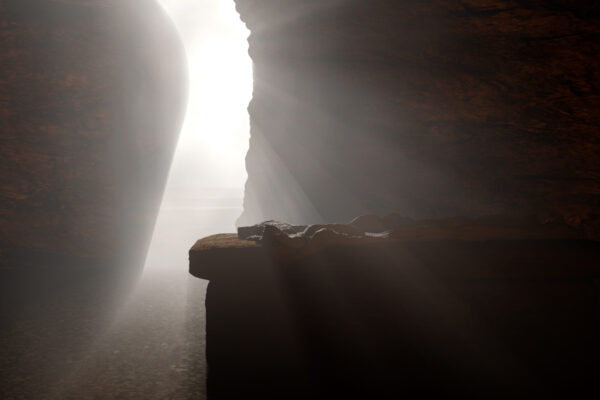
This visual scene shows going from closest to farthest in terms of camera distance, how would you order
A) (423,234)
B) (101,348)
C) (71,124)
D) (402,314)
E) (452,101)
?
(402,314) → (423,234) → (101,348) → (452,101) → (71,124)

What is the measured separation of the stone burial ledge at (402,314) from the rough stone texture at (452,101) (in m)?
3.79

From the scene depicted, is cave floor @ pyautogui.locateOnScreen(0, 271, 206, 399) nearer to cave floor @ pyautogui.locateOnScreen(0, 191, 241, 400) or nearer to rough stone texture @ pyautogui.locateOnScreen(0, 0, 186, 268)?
cave floor @ pyautogui.locateOnScreen(0, 191, 241, 400)

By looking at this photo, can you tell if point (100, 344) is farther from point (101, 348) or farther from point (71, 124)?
point (71, 124)

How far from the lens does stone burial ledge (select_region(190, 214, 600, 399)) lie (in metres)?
3.20

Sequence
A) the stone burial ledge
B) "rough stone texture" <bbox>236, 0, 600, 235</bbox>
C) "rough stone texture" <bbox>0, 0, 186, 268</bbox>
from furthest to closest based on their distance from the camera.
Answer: "rough stone texture" <bbox>0, 0, 186, 268</bbox>, "rough stone texture" <bbox>236, 0, 600, 235</bbox>, the stone burial ledge

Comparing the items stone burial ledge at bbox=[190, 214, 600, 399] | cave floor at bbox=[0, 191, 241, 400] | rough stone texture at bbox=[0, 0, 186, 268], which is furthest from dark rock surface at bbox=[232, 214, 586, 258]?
rough stone texture at bbox=[0, 0, 186, 268]

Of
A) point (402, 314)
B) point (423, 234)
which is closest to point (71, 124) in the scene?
point (423, 234)

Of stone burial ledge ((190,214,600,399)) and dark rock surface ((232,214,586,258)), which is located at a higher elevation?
dark rock surface ((232,214,586,258))

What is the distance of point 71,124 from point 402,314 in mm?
14825

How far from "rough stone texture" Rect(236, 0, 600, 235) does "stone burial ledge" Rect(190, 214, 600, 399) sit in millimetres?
3785

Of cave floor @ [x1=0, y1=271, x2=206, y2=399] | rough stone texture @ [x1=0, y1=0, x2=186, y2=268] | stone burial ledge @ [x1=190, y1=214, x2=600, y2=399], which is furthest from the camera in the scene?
rough stone texture @ [x1=0, y1=0, x2=186, y2=268]

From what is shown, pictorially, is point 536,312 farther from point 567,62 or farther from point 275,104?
point 275,104

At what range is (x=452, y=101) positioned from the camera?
6.92 meters

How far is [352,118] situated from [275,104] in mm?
5811
